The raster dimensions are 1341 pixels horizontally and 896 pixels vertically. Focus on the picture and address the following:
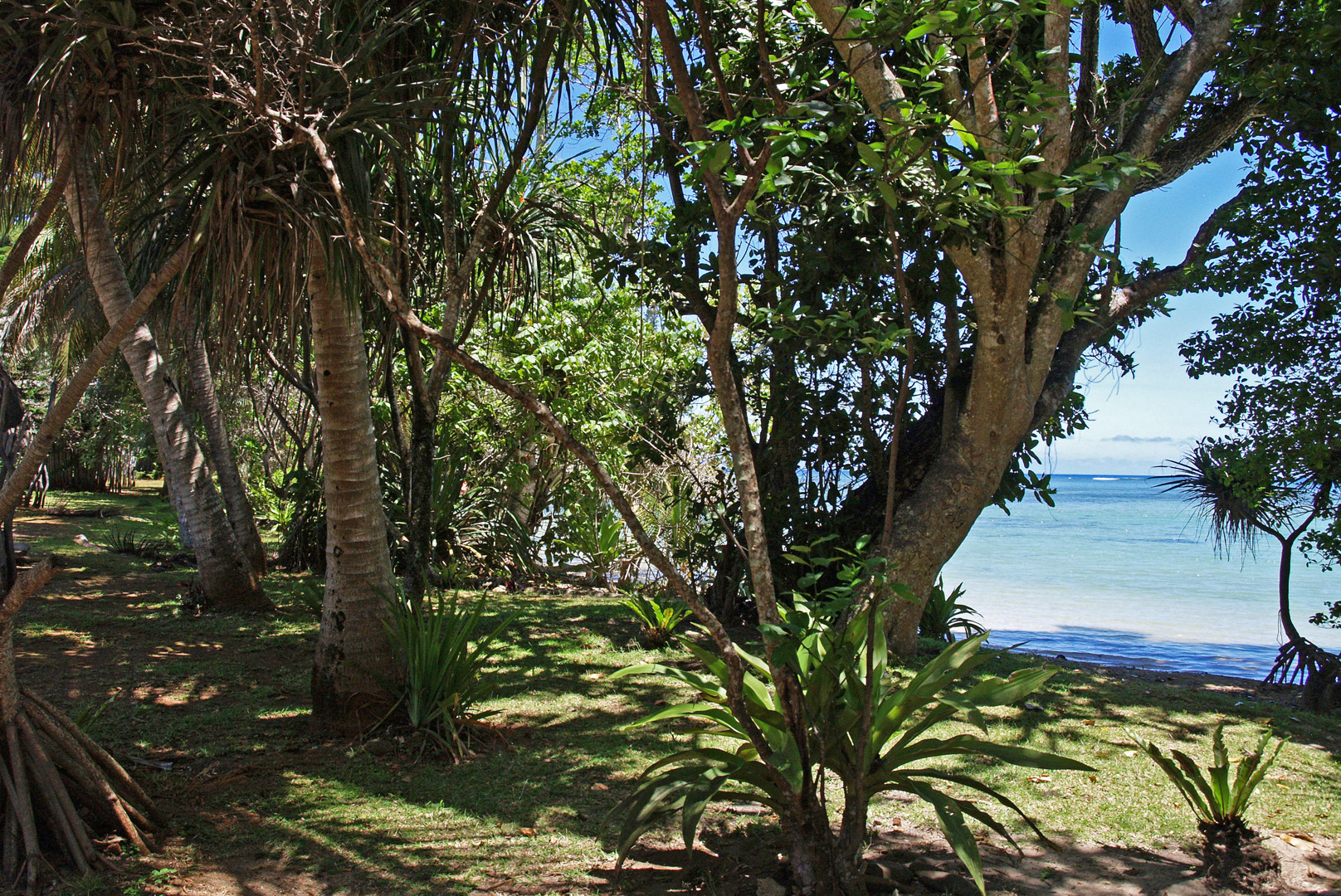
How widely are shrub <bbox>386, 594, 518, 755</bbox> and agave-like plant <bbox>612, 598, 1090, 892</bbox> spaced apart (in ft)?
4.92

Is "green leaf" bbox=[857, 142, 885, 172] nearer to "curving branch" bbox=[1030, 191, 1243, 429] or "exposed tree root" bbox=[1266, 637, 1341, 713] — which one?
"curving branch" bbox=[1030, 191, 1243, 429]

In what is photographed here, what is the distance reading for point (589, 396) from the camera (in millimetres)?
10352

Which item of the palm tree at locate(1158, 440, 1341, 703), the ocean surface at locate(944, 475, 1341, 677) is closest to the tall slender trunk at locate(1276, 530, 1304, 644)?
the palm tree at locate(1158, 440, 1341, 703)

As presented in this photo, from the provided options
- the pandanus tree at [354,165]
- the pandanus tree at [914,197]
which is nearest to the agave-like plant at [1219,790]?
the pandanus tree at [914,197]

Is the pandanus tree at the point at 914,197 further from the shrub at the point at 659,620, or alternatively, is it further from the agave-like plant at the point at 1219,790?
the shrub at the point at 659,620

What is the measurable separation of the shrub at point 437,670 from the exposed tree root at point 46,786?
129cm

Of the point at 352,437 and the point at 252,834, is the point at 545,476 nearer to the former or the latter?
the point at 352,437

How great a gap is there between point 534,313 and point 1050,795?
732 centimetres

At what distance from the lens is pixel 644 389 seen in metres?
8.54

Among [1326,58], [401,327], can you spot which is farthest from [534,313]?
[1326,58]

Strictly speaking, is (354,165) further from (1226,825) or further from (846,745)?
(1226,825)

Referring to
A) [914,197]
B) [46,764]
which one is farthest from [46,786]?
[914,197]

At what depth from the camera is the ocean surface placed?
12.1m

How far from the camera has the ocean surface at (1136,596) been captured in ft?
39.9
